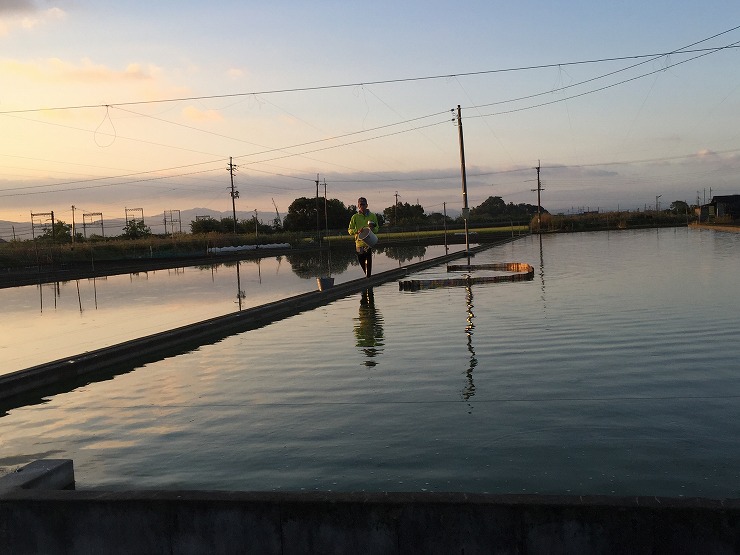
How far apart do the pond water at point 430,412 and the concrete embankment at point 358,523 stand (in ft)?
2.44

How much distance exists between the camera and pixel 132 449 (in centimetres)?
507

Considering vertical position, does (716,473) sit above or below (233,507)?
below

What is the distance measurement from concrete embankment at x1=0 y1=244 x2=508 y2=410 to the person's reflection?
1353 mm

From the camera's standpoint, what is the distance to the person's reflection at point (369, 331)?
849cm

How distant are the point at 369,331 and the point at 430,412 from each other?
4.67 meters

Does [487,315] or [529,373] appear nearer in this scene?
[529,373]

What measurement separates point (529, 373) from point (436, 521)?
12.8 feet

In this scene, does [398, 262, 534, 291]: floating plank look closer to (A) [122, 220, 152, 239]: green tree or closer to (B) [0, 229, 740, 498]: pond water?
(B) [0, 229, 740, 498]: pond water

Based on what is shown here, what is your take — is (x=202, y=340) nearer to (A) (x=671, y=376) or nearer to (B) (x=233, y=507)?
(A) (x=671, y=376)

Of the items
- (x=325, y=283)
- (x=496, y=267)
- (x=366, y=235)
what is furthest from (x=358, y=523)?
(x=496, y=267)

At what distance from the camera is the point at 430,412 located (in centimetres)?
565

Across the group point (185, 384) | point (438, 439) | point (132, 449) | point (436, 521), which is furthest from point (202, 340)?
point (436, 521)

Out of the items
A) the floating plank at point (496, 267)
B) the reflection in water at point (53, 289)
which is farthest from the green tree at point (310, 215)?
the floating plank at point (496, 267)

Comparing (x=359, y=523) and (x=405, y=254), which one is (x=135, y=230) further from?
(x=359, y=523)
